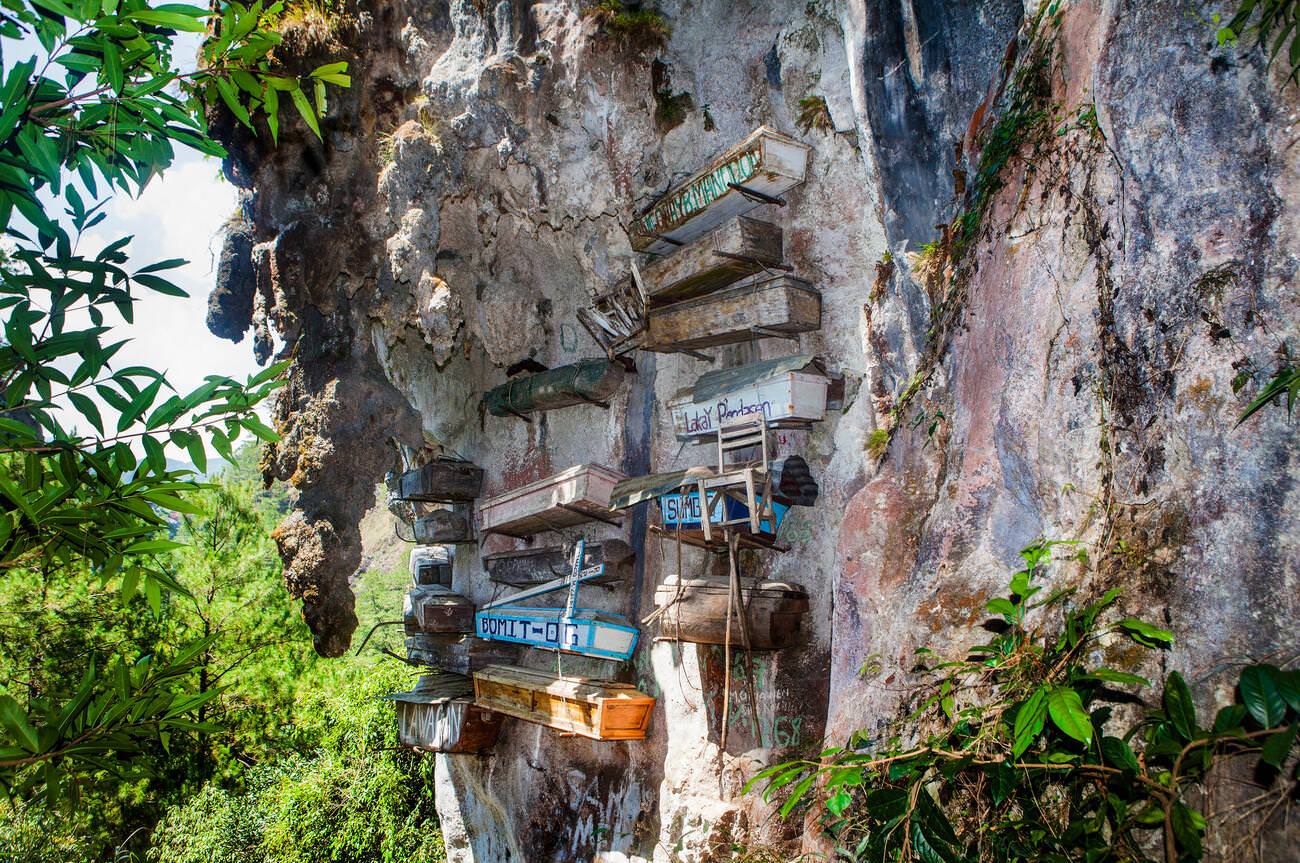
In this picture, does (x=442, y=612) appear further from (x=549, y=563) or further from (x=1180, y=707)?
(x=1180, y=707)

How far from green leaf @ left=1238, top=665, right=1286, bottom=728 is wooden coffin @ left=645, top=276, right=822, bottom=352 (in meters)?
5.61

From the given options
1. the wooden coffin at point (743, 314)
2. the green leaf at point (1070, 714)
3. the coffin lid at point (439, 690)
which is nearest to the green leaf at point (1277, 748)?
the green leaf at point (1070, 714)

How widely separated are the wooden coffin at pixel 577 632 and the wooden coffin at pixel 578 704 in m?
0.32

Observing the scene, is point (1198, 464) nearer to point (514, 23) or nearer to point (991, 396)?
point (991, 396)

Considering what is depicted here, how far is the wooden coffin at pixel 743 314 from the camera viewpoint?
7.95 metres

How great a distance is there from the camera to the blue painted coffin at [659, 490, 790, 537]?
7801 millimetres

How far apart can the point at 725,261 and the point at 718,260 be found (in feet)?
0.22

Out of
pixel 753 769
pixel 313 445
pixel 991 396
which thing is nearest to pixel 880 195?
pixel 991 396

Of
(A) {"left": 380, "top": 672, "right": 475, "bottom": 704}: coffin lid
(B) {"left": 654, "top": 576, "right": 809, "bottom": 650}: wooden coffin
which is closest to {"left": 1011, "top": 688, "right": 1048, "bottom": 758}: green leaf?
(B) {"left": 654, "top": 576, "right": 809, "bottom": 650}: wooden coffin

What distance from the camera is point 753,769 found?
7.63 m

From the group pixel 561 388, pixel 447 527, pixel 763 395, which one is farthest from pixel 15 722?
pixel 447 527

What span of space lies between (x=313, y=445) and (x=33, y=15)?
9.96 metres

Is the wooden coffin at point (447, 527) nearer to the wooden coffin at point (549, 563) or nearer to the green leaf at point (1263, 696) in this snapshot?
the wooden coffin at point (549, 563)

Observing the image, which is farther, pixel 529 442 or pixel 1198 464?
pixel 529 442
